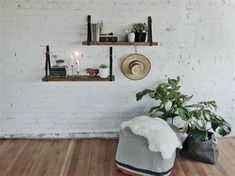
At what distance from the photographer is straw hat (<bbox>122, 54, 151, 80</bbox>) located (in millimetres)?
3896

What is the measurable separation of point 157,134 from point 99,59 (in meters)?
1.47

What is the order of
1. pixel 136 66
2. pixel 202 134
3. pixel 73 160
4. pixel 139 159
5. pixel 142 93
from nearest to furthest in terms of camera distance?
pixel 139 159
pixel 202 134
pixel 73 160
pixel 142 93
pixel 136 66

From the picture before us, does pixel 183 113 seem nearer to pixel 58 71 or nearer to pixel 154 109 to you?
pixel 154 109

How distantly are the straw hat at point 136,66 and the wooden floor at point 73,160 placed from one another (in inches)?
37.2

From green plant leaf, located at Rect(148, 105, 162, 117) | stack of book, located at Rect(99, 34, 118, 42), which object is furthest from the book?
green plant leaf, located at Rect(148, 105, 162, 117)

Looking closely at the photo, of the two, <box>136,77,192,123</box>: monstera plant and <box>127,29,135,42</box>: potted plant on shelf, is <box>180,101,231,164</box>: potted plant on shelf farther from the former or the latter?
<box>127,29,135,42</box>: potted plant on shelf

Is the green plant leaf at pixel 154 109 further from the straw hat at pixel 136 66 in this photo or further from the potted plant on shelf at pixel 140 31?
the potted plant on shelf at pixel 140 31

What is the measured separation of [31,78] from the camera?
3.95 metres

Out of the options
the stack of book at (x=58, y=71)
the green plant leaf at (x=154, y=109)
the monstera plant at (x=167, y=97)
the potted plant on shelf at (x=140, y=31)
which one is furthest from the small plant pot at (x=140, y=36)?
the stack of book at (x=58, y=71)

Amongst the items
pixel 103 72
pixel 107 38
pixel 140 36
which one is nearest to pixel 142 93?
pixel 103 72

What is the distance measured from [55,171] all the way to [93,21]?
6.32ft

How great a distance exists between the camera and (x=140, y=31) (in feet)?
12.4

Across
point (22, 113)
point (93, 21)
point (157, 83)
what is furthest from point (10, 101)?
point (157, 83)

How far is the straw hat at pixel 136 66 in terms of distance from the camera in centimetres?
390
